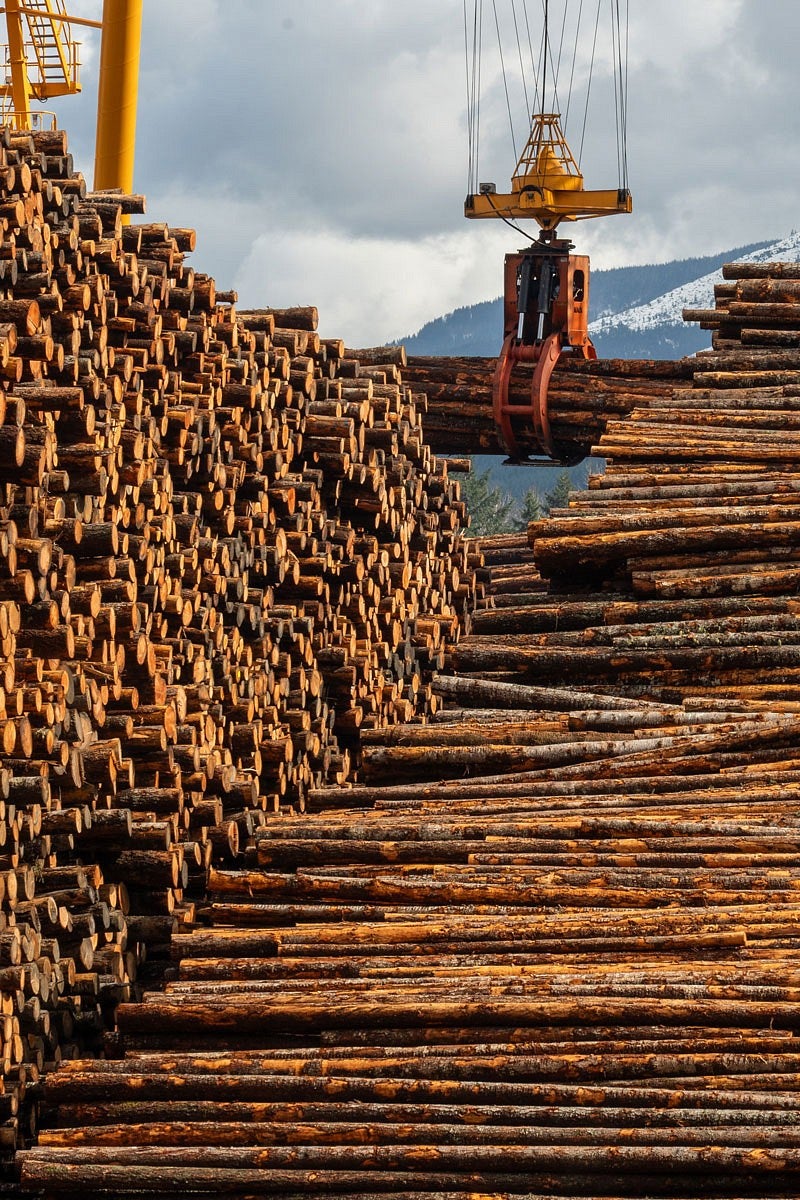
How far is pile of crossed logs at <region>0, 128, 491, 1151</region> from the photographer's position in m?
7.97

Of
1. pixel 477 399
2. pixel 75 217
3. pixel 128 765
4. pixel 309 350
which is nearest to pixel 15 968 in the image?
pixel 128 765

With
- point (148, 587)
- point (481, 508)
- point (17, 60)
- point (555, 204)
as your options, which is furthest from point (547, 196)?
point (481, 508)

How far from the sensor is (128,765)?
8.77m

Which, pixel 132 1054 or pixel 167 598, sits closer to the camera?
pixel 132 1054

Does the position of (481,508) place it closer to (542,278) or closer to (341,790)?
(542,278)

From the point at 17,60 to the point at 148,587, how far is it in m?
10.0

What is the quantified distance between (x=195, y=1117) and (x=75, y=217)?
4664 millimetres

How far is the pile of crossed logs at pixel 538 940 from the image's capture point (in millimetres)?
6797

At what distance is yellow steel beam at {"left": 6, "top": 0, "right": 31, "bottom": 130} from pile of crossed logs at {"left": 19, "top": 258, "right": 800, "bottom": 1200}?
25.3 ft

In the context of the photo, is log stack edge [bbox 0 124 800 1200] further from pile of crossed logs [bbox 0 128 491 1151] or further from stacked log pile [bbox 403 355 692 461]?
stacked log pile [bbox 403 355 692 461]

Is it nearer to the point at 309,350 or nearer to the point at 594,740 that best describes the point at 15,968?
the point at 594,740

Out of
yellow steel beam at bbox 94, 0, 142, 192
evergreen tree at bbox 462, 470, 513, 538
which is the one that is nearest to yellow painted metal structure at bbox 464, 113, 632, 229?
yellow steel beam at bbox 94, 0, 142, 192

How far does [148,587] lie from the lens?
359 inches

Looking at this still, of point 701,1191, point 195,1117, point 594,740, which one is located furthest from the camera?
point 594,740
